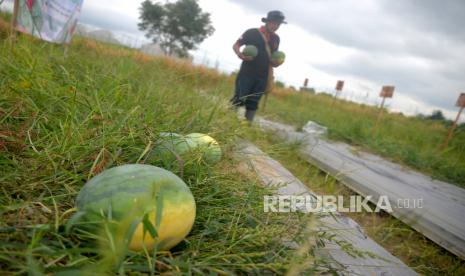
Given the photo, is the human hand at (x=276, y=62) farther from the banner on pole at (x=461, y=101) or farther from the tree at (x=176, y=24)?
the tree at (x=176, y=24)

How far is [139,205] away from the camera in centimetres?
86

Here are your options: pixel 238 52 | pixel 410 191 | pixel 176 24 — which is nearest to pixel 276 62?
pixel 238 52

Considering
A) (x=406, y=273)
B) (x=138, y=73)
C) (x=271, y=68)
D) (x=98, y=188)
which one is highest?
(x=271, y=68)

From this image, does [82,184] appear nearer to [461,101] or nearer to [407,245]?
[407,245]

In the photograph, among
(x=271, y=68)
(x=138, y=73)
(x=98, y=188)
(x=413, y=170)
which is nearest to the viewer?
(x=98, y=188)

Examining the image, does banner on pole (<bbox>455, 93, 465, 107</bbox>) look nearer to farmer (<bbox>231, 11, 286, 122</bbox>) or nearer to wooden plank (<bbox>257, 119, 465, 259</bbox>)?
wooden plank (<bbox>257, 119, 465, 259</bbox>)

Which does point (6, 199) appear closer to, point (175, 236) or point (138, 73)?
point (175, 236)

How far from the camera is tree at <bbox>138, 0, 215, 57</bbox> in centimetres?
3569

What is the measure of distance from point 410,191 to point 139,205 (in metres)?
3.64

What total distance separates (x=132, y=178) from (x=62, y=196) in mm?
295

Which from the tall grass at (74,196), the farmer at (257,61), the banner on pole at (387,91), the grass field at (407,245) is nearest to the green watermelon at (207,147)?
the tall grass at (74,196)

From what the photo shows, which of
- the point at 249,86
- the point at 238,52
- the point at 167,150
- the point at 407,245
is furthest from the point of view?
the point at 249,86

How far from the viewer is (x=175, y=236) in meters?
0.94

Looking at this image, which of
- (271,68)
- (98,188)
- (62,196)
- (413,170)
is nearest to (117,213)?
(98,188)
